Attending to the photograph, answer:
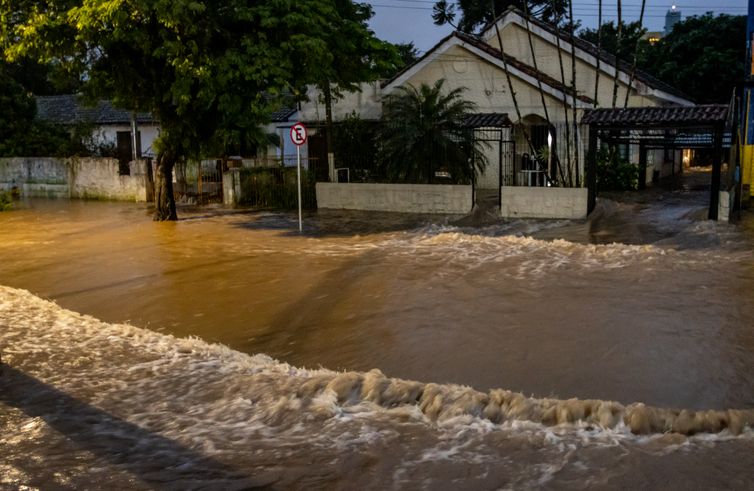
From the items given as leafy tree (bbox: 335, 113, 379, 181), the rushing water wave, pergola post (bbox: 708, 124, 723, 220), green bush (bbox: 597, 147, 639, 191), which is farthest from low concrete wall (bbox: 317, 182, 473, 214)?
the rushing water wave

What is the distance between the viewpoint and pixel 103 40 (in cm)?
1527

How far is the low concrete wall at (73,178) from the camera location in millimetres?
26484

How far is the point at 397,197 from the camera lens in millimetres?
20609

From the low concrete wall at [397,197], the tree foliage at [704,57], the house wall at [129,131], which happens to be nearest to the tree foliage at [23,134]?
the house wall at [129,131]

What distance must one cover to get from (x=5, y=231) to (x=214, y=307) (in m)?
11.8

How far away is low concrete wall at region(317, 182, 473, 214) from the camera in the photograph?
19.7m

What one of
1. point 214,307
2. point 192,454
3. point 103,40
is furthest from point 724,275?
point 103,40

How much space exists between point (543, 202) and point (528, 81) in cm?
624

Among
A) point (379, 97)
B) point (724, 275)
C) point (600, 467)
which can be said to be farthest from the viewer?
point (379, 97)

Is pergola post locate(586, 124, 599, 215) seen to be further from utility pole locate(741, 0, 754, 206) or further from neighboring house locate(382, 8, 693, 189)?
utility pole locate(741, 0, 754, 206)

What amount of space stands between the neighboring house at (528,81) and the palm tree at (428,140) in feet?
9.38

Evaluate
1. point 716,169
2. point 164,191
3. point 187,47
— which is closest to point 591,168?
point 716,169

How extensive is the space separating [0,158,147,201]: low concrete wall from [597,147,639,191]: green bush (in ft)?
53.5

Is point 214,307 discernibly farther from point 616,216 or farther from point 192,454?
point 616,216
